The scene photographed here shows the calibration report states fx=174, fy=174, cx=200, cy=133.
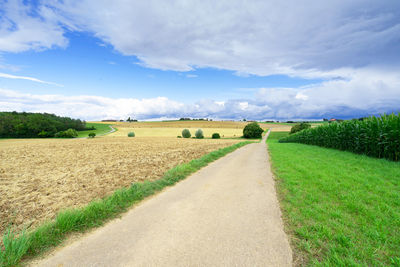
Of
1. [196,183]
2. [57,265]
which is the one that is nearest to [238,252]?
[57,265]

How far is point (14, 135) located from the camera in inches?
2591

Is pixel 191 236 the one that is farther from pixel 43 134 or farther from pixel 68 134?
pixel 43 134

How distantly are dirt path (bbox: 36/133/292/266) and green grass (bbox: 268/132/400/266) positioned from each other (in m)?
0.35

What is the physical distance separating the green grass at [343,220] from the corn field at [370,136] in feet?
21.2

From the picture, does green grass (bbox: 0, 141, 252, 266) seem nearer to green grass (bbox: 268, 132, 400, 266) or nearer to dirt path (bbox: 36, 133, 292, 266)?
dirt path (bbox: 36, 133, 292, 266)

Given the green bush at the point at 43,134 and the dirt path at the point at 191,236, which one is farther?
the green bush at the point at 43,134

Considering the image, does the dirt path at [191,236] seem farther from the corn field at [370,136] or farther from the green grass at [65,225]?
the corn field at [370,136]

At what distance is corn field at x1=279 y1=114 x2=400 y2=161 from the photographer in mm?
10914

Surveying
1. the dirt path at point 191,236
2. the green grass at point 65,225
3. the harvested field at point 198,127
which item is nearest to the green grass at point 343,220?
the dirt path at point 191,236

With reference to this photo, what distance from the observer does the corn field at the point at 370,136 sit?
10.9 meters

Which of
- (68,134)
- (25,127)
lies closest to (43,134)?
(25,127)

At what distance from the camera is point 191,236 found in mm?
3398

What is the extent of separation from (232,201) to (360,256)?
2832mm

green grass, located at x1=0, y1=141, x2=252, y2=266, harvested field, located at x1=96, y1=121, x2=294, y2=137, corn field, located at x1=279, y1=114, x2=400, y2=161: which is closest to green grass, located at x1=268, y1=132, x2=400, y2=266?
green grass, located at x1=0, y1=141, x2=252, y2=266
